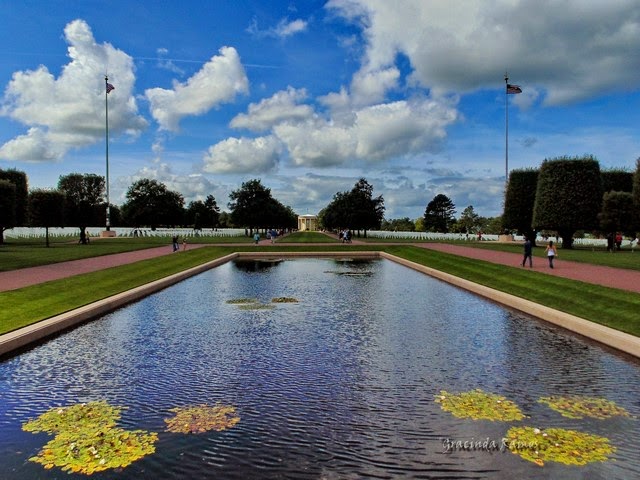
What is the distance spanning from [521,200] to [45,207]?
4858 centimetres

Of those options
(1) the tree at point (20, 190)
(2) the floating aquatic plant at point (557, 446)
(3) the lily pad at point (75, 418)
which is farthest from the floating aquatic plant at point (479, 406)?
(1) the tree at point (20, 190)

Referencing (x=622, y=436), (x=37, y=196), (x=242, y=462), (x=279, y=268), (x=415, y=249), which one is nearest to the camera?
(x=242, y=462)

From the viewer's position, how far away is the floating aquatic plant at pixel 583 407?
6.69 metres

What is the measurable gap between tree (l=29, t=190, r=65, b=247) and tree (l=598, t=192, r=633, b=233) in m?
51.5

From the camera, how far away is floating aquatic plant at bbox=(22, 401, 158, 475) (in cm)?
534

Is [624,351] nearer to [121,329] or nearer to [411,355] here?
[411,355]

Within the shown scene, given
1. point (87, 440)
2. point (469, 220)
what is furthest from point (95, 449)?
point (469, 220)

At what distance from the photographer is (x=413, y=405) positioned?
6957 millimetres

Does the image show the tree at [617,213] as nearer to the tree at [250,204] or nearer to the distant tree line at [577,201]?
the distant tree line at [577,201]

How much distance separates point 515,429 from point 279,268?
73.3ft

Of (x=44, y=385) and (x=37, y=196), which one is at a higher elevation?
(x=37, y=196)

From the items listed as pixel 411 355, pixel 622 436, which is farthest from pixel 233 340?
pixel 622 436

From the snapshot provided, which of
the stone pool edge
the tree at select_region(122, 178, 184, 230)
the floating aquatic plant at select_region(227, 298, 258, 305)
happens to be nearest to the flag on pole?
the stone pool edge

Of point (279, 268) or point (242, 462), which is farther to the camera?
point (279, 268)
